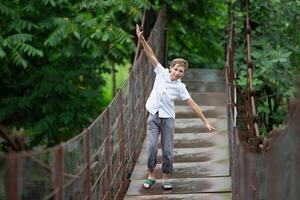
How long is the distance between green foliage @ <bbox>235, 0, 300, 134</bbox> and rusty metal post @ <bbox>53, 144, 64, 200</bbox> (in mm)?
4843

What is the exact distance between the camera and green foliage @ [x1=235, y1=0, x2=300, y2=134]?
33.0ft

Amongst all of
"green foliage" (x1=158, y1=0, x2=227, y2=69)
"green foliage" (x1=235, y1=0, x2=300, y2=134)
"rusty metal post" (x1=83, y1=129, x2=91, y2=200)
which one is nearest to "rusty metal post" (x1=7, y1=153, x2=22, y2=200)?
"rusty metal post" (x1=83, y1=129, x2=91, y2=200)

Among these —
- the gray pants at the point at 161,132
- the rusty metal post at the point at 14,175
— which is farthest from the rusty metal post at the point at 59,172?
the gray pants at the point at 161,132

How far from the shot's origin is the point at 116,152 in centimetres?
870

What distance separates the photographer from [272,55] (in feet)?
32.7

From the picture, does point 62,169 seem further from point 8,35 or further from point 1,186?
point 8,35

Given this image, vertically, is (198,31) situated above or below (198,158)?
above

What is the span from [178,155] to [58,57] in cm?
407

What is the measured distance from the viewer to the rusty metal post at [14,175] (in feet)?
15.5

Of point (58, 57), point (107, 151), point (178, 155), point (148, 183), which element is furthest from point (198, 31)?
point (107, 151)

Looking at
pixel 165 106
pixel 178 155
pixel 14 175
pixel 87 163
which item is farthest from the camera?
pixel 178 155

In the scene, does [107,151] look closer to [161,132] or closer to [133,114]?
[161,132]

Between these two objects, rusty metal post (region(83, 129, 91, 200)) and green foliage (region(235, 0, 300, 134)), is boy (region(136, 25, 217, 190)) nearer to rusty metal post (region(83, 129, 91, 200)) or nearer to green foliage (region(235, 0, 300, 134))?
green foliage (region(235, 0, 300, 134))

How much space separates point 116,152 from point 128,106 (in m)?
1.00
